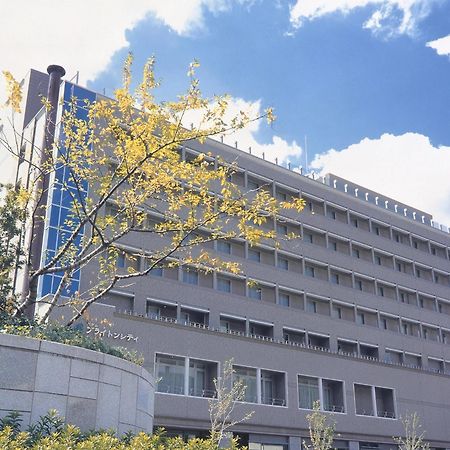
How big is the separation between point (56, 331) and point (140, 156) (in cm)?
408

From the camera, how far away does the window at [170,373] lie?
3916 cm

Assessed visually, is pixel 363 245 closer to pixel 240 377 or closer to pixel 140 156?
pixel 240 377

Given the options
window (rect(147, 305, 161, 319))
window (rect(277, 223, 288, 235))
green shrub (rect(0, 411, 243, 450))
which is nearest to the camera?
green shrub (rect(0, 411, 243, 450))

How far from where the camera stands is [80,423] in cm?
1087

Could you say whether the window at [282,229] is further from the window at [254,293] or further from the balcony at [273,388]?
the balcony at [273,388]

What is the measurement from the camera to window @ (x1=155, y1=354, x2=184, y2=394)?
128ft

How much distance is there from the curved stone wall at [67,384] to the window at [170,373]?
2722 centimetres

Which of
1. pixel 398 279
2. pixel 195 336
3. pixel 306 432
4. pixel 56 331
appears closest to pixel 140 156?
pixel 56 331

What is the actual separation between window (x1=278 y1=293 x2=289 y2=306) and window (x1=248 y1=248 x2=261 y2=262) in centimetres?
340

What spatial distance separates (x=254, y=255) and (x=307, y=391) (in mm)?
11102

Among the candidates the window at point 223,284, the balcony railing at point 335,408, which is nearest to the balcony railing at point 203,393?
the window at point 223,284

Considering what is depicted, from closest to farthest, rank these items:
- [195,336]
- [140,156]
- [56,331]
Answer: [56,331] → [140,156] → [195,336]

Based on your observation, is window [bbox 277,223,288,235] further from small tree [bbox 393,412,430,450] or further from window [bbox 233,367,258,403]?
small tree [bbox 393,412,430,450]

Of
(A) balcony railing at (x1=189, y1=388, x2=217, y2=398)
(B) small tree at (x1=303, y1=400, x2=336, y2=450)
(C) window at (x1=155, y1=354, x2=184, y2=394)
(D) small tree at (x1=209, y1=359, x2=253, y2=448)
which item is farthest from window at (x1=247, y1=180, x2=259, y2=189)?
(B) small tree at (x1=303, y1=400, x2=336, y2=450)
